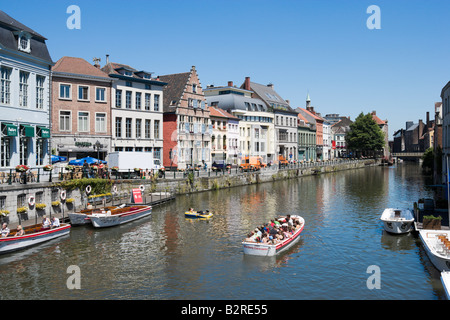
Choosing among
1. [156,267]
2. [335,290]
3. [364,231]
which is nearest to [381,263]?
[335,290]

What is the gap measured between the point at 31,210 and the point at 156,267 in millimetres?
12703

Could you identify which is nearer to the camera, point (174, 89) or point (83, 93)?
point (83, 93)

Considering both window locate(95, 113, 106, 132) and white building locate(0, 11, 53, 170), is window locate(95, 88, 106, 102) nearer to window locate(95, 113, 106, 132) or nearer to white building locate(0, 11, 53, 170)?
window locate(95, 113, 106, 132)

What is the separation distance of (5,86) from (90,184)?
1007cm

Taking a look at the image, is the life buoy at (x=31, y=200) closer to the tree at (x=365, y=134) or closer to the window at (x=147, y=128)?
the window at (x=147, y=128)

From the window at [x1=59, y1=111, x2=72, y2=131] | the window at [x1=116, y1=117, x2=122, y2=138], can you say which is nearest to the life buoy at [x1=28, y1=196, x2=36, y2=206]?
the window at [x1=59, y1=111, x2=72, y2=131]

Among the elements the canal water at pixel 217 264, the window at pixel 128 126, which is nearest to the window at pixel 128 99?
the window at pixel 128 126

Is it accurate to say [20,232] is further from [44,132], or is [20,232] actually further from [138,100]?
[138,100]

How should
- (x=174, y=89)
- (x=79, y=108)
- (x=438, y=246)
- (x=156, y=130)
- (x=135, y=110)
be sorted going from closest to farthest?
(x=438, y=246)
(x=79, y=108)
(x=135, y=110)
(x=156, y=130)
(x=174, y=89)

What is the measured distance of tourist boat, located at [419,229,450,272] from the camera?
1984 cm

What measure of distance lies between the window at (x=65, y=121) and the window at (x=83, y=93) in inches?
93.3

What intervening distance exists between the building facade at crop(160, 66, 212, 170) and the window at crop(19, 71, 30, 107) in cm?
2751

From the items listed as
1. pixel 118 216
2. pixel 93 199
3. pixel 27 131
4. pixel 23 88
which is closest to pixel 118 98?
pixel 93 199

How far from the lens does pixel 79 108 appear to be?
48.2m
